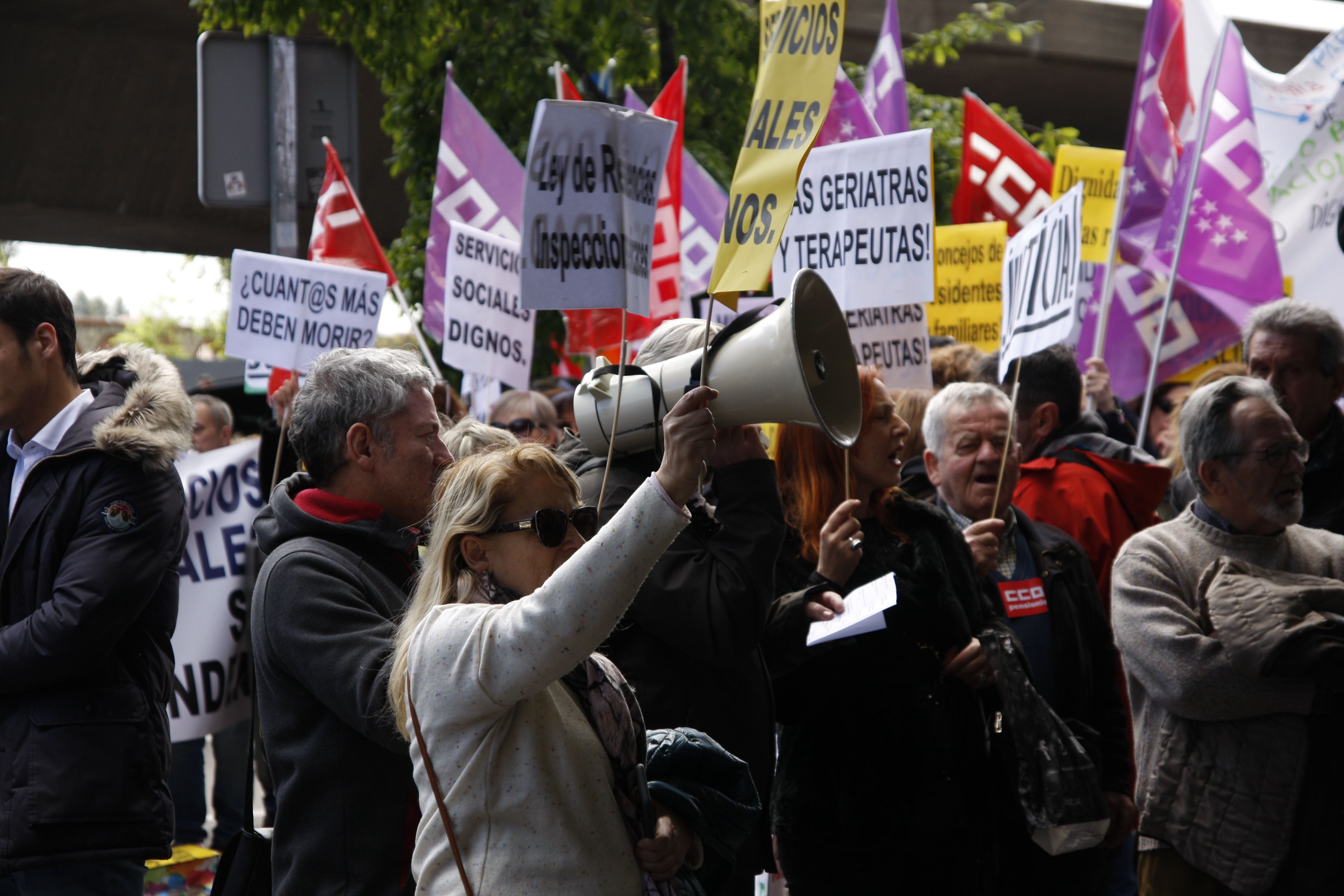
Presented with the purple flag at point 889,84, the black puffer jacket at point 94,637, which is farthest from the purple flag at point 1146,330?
the black puffer jacket at point 94,637

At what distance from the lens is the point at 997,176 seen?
7598 mm

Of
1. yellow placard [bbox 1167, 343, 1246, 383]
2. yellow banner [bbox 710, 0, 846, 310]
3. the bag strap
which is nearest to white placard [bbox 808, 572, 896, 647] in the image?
yellow banner [bbox 710, 0, 846, 310]

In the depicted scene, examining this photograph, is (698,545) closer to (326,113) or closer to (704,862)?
(704,862)

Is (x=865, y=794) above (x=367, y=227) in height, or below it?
below

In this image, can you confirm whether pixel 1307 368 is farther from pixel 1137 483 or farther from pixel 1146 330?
pixel 1146 330

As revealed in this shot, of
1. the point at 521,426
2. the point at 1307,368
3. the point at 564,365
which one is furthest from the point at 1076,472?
the point at 564,365

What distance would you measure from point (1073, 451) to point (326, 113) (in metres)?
4.33

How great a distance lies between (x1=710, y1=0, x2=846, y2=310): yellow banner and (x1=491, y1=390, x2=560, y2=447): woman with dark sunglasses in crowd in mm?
3840

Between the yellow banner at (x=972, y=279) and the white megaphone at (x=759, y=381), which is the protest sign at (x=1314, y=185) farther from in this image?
the white megaphone at (x=759, y=381)

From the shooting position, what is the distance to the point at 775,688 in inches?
136

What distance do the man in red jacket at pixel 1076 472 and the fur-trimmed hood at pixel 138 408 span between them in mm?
2658

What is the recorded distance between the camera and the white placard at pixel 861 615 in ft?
9.75

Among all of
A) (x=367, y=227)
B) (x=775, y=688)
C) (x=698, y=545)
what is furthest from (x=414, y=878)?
(x=367, y=227)

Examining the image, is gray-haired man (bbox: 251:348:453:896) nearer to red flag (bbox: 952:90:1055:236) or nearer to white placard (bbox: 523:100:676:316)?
white placard (bbox: 523:100:676:316)
